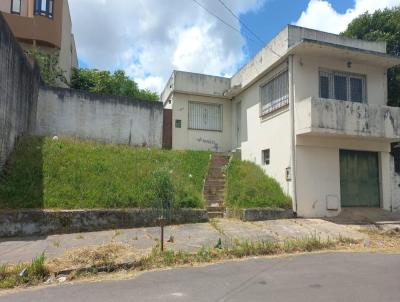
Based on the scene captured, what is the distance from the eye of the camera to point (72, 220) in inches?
392

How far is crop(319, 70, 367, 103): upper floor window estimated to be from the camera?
14289 mm

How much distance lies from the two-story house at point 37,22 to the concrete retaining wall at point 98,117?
5.69m

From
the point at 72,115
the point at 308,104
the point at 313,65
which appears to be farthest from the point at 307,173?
the point at 72,115

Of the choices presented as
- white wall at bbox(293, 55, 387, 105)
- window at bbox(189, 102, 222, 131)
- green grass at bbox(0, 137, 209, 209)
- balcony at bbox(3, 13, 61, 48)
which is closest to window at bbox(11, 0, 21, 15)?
balcony at bbox(3, 13, 61, 48)

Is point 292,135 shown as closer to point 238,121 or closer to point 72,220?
point 238,121

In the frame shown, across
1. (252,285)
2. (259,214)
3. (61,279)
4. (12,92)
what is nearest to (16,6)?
(12,92)

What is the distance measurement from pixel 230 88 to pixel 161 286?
1480 centimetres

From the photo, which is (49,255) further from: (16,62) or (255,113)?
(255,113)

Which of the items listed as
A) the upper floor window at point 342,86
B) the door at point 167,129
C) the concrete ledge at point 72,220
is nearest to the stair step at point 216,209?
the concrete ledge at point 72,220

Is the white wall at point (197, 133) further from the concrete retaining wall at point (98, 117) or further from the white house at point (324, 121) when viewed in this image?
the white house at point (324, 121)

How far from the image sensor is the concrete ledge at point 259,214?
12.2 metres

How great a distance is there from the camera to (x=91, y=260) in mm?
7055

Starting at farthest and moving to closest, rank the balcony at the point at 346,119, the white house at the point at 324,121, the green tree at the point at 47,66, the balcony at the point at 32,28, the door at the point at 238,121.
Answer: the balcony at the point at 32,28 < the door at the point at 238,121 < the green tree at the point at 47,66 < the white house at the point at 324,121 < the balcony at the point at 346,119

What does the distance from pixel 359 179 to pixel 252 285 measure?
34.1ft
